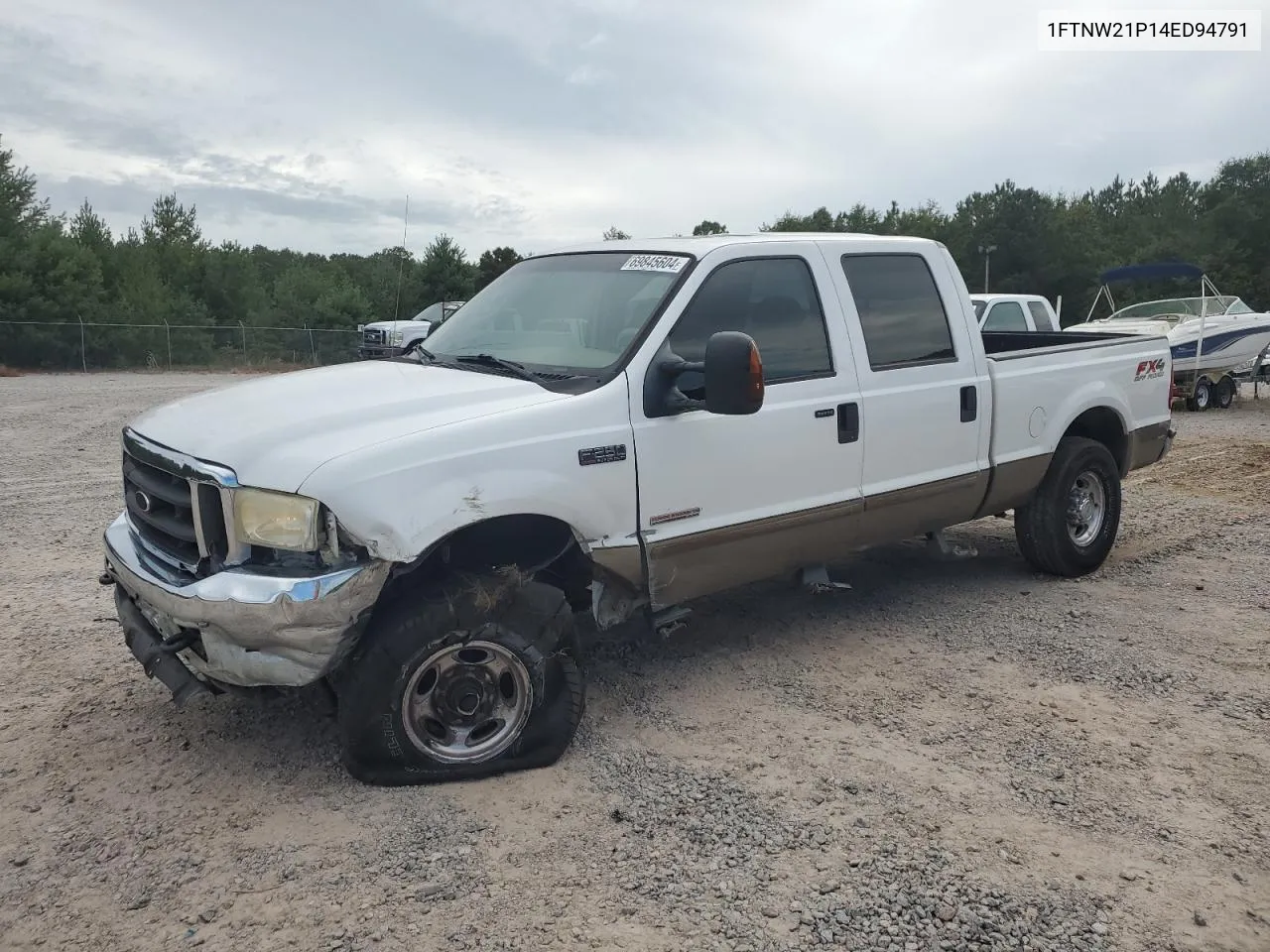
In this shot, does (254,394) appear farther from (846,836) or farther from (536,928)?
(846,836)

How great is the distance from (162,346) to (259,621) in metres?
30.0

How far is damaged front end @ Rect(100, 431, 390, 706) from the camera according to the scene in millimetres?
3363

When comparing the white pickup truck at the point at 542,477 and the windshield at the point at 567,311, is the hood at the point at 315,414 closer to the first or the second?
the white pickup truck at the point at 542,477

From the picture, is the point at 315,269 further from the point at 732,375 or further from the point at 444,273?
the point at 732,375

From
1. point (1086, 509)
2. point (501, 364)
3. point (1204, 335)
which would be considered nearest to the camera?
point (501, 364)

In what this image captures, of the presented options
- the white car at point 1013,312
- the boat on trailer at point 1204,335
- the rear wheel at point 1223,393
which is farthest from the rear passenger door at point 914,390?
the rear wheel at point 1223,393

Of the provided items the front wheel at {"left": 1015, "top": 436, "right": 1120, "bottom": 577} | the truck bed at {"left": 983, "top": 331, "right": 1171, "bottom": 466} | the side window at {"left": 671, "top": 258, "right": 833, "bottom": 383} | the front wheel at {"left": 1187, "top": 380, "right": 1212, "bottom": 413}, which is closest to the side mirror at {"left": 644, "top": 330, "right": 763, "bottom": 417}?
the side window at {"left": 671, "top": 258, "right": 833, "bottom": 383}

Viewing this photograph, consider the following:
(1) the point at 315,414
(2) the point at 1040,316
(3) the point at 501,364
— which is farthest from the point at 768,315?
(2) the point at 1040,316

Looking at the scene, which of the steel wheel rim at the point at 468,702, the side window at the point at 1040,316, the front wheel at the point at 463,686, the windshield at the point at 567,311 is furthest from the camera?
the side window at the point at 1040,316

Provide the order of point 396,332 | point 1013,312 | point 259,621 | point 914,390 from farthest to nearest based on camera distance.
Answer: point 396,332 < point 1013,312 < point 914,390 < point 259,621

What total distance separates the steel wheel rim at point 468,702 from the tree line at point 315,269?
1212 centimetres

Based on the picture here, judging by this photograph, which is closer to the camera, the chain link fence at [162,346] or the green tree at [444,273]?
the chain link fence at [162,346]

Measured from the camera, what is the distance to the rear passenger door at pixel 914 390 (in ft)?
16.5

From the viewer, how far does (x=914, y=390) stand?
5156 mm
